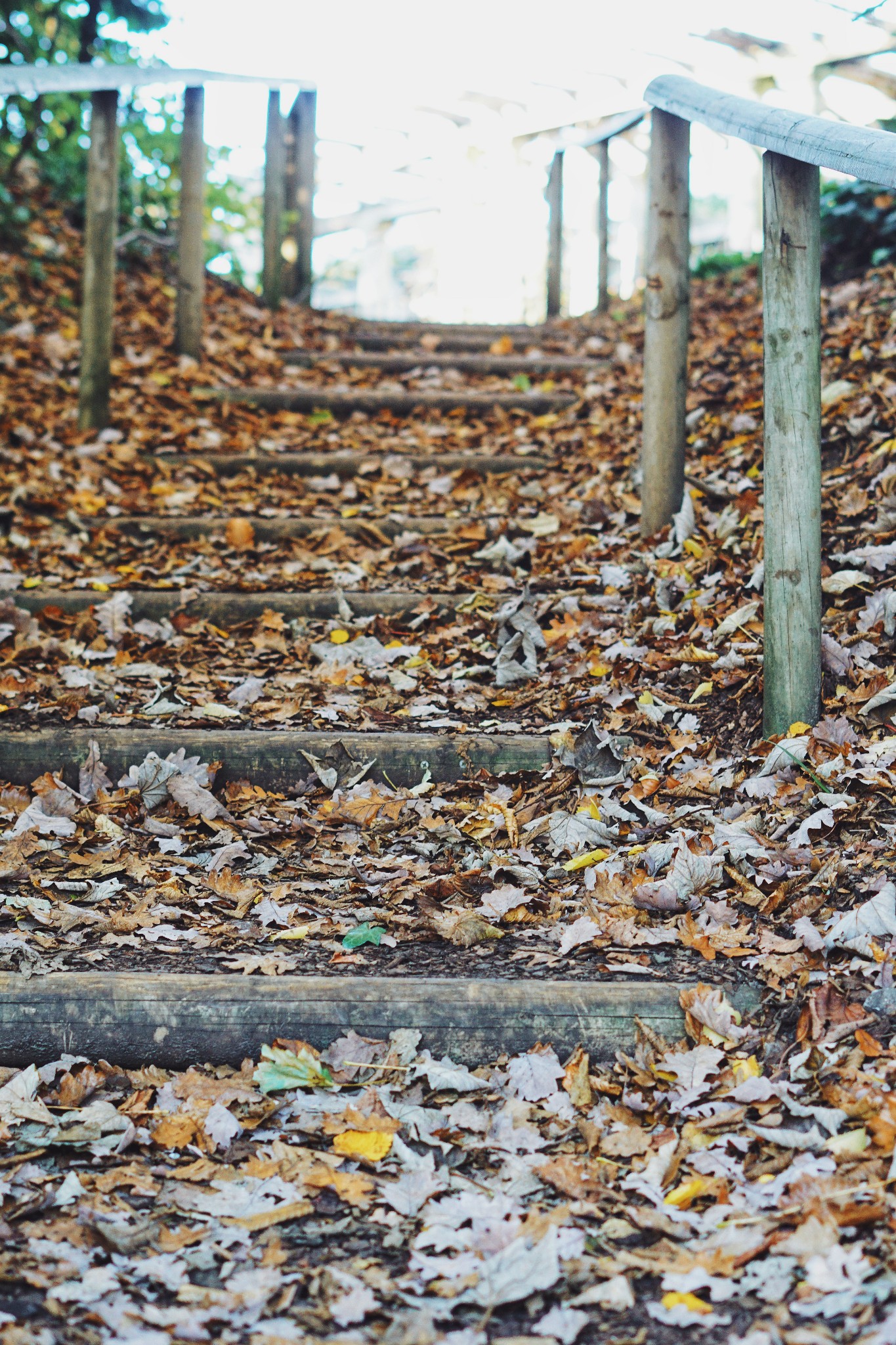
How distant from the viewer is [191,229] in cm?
456

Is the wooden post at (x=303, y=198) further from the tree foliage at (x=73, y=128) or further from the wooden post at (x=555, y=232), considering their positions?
the wooden post at (x=555, y=232)

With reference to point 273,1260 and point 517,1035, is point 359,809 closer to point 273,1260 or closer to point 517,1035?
point 517,1035

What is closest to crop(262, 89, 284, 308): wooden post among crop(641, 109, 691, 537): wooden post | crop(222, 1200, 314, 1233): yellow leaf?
crop(641, 109, 691, 537): wooden post

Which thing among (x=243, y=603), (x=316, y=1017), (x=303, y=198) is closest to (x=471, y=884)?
(x=316, y=1017)

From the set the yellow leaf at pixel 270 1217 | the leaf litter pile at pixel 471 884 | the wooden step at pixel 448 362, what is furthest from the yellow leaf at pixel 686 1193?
the wooden step at pixel 448 362

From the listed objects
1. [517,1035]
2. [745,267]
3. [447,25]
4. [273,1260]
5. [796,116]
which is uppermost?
[447,25]

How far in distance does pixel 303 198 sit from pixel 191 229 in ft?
7.14

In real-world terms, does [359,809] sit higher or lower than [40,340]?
lower

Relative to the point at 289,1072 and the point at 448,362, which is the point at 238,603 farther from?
the point at 448,362

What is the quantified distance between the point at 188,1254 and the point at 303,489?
303cm

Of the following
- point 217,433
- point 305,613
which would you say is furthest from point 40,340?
point 305,613

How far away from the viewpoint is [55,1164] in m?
1.42

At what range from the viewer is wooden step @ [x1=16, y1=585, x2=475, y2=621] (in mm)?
3074

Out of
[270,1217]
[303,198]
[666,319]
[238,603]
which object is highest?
[303,198]
